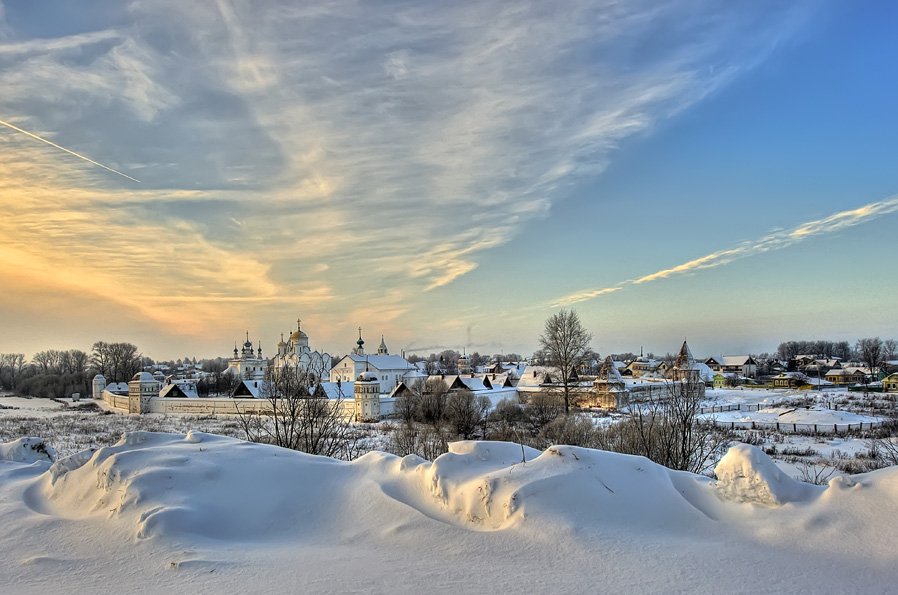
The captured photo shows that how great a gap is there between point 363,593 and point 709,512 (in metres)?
3.14

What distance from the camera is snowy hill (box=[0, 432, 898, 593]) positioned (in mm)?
3879

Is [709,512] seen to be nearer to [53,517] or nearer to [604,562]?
[604,562]

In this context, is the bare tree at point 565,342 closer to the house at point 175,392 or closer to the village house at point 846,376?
the house at point 175,392

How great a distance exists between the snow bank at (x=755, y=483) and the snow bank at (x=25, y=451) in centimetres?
964

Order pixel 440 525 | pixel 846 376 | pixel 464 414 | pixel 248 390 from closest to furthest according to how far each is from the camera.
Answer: pixel 440 525 → pixel 464 414 → pixel 248 390 → pixel 846 376

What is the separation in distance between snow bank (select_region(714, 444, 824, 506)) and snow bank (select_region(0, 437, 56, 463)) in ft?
31.6

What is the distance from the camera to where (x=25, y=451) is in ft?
29.0

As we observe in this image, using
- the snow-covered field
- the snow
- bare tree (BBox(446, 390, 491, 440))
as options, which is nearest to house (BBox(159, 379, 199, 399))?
bare tree (BBox(446, 390, 491, 440))

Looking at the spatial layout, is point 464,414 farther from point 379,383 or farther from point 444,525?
point 444,525

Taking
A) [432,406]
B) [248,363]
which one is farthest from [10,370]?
[432,406]

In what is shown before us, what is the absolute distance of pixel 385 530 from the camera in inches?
191

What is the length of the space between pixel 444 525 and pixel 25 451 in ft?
25.2

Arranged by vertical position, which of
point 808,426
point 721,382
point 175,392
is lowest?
point 808,426

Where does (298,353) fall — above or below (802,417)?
above
